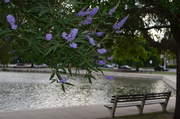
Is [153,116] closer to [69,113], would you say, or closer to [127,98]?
[127,98]

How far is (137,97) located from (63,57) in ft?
22.9

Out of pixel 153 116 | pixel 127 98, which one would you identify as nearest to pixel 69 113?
pixel 127 98

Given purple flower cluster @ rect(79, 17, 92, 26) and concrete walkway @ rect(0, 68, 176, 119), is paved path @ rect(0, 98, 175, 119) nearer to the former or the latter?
concrete walkway @ rect(0, 68, 176, 119)

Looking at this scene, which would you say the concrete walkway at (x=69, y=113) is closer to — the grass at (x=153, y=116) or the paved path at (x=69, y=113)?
the paved path at (x=69, y=113)

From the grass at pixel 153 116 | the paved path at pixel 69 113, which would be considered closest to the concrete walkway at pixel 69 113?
the paved path at pixel 69 113

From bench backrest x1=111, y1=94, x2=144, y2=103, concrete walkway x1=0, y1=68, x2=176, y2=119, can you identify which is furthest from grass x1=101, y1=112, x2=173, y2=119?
bench backrest x1=111, y1=94, x2=144, y2=103

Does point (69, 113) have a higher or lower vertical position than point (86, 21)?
lower

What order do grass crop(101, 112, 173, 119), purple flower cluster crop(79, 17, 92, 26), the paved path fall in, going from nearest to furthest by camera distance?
1. purple flower cluster crop(79, 17, 92, 26)
2. the paved path
3. grass crop(101, 112, 173, 119)

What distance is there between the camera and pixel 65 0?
3824mm

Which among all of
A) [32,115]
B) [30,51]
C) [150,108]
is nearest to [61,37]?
[30,51]

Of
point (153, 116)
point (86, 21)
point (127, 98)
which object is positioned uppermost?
point (86, 21)

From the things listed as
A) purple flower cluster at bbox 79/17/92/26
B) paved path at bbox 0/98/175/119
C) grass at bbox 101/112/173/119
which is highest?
purple flower cluster at bbox 79/17/92/26

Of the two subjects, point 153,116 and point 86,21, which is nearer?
point 86,21

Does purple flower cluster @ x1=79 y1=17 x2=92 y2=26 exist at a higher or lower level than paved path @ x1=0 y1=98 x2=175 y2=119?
higher
